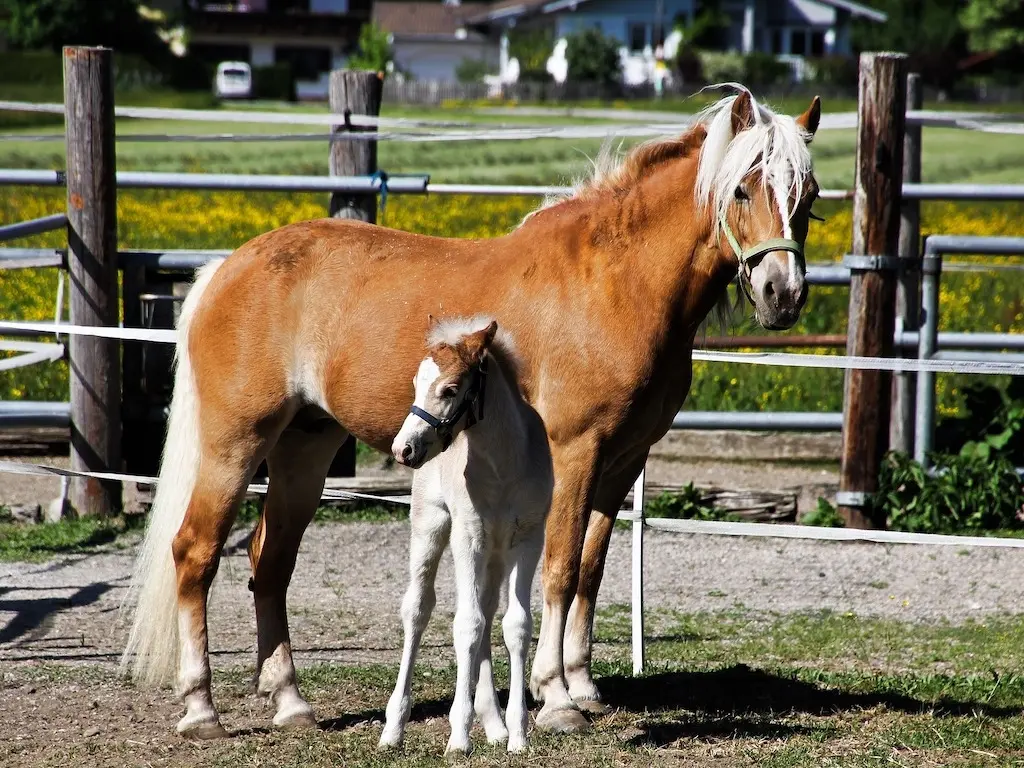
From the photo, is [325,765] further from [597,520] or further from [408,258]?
[408,258]

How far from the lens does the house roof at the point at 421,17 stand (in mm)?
76375

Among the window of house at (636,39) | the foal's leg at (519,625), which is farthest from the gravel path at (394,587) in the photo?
the window of house at (636,39)

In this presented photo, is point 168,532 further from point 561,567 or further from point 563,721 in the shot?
point 563,721

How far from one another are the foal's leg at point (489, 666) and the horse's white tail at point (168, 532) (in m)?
1.22

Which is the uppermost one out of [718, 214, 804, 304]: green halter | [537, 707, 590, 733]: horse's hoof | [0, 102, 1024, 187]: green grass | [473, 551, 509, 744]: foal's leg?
[0, 102, 1024, 187]: green grass

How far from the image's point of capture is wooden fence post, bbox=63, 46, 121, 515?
7.51 m

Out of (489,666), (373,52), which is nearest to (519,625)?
(489,666)

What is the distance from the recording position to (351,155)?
807 cm

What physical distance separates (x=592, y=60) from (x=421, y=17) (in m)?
24.9

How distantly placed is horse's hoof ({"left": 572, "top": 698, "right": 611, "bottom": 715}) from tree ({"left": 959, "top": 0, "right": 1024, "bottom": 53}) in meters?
61.3

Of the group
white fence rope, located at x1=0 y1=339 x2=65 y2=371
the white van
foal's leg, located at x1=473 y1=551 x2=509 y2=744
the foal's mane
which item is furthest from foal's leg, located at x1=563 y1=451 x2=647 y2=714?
the white van

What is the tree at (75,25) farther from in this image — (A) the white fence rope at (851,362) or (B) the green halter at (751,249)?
(B) the green halter at (751,249)

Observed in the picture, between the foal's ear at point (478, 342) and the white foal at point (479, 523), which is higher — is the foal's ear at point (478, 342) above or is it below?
above

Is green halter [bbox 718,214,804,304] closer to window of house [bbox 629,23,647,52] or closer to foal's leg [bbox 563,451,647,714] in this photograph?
foal's leg [bbox 563,451,647,714]
